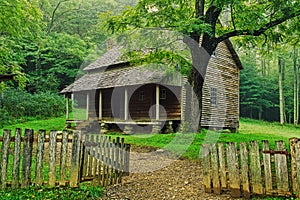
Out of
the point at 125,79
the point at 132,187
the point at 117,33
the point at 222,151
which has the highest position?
the point at 117,33

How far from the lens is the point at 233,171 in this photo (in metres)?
6.75

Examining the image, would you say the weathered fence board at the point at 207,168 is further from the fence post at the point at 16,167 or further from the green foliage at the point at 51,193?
the fence post at the point at 16,167

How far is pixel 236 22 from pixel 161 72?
6989mm

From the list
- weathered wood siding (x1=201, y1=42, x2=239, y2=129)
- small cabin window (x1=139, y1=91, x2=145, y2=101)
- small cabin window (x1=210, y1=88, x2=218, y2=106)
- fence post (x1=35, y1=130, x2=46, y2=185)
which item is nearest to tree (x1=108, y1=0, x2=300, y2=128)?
fence post (x1=35, y1=130, x2=46, y2=185)

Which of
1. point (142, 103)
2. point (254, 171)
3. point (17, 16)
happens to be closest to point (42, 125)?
point (142, 103)

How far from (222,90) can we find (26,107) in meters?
18.2

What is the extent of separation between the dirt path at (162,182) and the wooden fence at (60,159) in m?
0.67

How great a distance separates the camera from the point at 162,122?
21.0 meters

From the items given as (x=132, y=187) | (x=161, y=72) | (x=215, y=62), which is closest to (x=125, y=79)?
(x=161, y=72)

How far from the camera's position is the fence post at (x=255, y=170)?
6.50 metres

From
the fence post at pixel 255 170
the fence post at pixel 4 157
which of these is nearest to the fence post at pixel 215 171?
the fence post at pixel 255 170

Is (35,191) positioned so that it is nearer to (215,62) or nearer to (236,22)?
(236,22)

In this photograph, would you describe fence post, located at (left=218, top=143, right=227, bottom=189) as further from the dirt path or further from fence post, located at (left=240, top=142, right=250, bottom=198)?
fence post, located at (left=240, top=142, right=250, bottom=198)

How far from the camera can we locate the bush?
91.5ft
